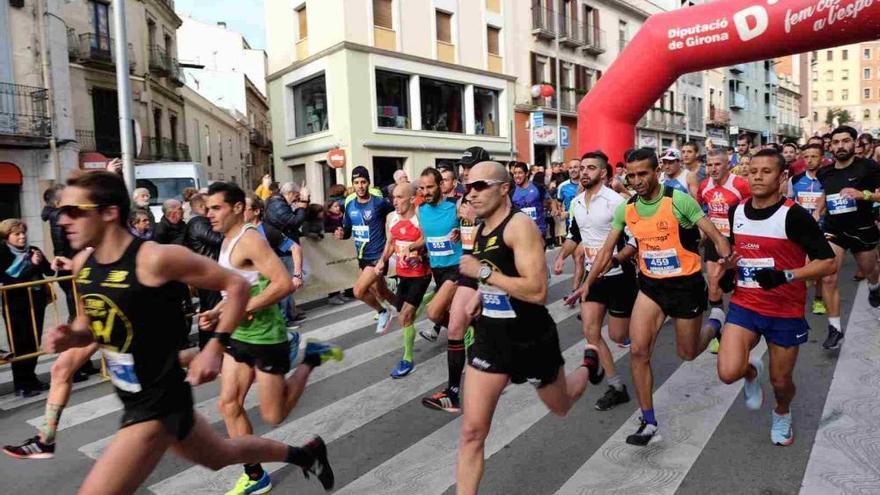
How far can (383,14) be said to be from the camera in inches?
915

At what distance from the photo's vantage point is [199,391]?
5.61 m

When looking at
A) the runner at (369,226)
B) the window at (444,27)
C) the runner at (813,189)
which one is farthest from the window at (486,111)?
the runner at (369,226)

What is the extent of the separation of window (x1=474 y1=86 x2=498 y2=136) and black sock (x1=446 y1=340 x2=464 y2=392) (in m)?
22.9

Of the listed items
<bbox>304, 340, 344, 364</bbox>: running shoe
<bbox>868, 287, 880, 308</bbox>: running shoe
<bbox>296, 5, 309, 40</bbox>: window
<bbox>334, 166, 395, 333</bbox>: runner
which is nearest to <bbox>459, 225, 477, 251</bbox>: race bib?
<bbox>334, 166, 395, 333</bbox>: runner

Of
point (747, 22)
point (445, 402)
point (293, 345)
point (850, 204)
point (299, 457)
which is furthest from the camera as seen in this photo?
point (747, 22)

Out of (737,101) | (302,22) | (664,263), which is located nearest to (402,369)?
(664,263)

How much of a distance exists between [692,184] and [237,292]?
6530 mm

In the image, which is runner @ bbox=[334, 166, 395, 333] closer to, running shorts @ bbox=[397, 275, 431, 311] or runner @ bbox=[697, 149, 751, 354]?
running shorts @ bbox=[397, 275, 431, 311]

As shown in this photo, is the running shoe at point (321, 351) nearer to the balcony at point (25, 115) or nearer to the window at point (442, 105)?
the balcony at point (25, 115)

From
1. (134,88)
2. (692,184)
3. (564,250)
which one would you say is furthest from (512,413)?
(134,88)

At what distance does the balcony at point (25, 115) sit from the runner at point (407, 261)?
16.1m

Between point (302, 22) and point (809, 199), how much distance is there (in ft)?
71.2

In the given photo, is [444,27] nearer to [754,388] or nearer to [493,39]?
[493,39]

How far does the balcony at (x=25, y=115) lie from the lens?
678 inches
